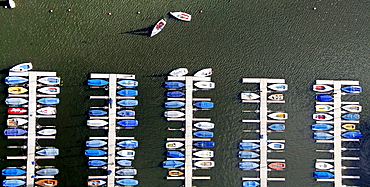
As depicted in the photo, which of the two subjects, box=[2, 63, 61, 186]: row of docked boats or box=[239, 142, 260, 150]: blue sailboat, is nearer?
box=[2, 63, 61, 186]: row of docked boats

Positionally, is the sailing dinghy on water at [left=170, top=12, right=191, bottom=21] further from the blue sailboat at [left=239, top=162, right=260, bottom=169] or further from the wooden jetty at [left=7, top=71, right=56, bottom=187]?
the blue sailboat at [left=239, top=162, right=260, bottom=169]

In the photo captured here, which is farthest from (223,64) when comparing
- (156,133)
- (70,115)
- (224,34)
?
(70,115)

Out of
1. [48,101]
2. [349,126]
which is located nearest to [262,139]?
[349,126]

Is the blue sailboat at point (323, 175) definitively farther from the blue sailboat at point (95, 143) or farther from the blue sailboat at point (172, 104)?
the blue sailboat at point (95, 143)

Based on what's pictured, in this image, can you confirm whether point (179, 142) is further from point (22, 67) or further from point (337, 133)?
point (22, 67)

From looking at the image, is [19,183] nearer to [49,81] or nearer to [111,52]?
[49,81]

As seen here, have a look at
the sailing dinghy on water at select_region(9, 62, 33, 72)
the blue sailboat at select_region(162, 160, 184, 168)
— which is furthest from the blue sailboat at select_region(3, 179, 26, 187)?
the blue sailboat at select_region(162, 160, 184, 168)
